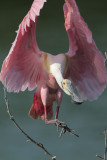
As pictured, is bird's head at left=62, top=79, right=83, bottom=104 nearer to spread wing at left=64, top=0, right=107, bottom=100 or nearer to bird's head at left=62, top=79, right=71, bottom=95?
bird's head at left=62, top=79, right=71, bottom=95

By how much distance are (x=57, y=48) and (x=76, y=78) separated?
2851 millimetres

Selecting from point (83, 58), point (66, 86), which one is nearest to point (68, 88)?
point (66, 86)

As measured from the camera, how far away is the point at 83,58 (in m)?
2.40

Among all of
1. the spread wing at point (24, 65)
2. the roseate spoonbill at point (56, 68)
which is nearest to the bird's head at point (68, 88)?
the roseate spoonbill at point (56, 68)

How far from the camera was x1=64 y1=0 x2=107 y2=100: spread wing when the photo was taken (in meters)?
2.27

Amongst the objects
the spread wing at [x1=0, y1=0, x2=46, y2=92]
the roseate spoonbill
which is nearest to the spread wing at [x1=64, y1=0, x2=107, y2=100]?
the roseate spoonbill

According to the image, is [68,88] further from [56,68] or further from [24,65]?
[24,65]

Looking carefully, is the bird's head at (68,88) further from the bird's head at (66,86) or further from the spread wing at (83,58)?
the spread wing at (83,58)

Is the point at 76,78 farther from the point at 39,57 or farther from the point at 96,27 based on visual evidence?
the point at 96,27

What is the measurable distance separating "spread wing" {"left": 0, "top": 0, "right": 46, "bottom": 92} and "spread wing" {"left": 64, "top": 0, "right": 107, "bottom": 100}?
0.35 feet

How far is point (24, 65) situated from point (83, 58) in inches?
7.5

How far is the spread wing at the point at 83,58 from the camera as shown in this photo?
89.4 inches

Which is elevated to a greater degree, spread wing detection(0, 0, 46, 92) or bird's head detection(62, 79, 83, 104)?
spread wing detection(0, 0, 46, 92)

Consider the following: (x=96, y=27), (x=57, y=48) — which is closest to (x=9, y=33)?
(x=57, y=48)
